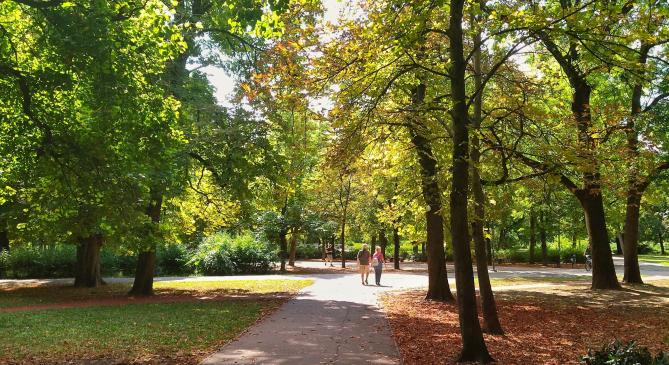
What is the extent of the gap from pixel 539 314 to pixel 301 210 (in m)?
21.3

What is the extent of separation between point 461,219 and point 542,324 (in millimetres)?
5090

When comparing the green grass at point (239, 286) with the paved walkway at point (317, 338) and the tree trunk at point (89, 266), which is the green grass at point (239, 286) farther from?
the paved walkway at point (317, 338)

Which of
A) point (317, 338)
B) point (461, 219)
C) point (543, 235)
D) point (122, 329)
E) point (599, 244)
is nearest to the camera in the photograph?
point (461, 219)

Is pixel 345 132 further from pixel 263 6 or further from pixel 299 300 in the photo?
pixel 299 300

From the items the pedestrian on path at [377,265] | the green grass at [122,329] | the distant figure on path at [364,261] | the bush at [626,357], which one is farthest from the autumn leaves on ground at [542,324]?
the distant figure on path at [364,261]

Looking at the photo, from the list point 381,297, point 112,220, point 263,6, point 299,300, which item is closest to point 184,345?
point 112,220

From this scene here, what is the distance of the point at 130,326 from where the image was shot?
11.0 m

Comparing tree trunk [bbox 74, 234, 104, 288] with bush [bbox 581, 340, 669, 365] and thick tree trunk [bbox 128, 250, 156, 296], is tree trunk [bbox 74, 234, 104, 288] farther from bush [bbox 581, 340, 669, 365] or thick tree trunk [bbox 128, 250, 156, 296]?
bush [bbox 581, 340, 669, 365]

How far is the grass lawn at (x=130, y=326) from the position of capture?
8344 millimetres

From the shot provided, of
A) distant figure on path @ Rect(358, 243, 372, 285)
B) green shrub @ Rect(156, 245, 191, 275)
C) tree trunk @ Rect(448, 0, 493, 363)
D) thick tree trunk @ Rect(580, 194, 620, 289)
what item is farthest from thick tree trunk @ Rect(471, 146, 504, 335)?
green shrub @ Rect(156, 245, 191, 275)

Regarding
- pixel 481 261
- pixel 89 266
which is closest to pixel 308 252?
pixel 89 266

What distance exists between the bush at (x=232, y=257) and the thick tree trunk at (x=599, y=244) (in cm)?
1790

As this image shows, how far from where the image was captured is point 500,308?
13945 mm

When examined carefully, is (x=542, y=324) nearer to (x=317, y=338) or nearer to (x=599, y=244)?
(x=317, y=338)
